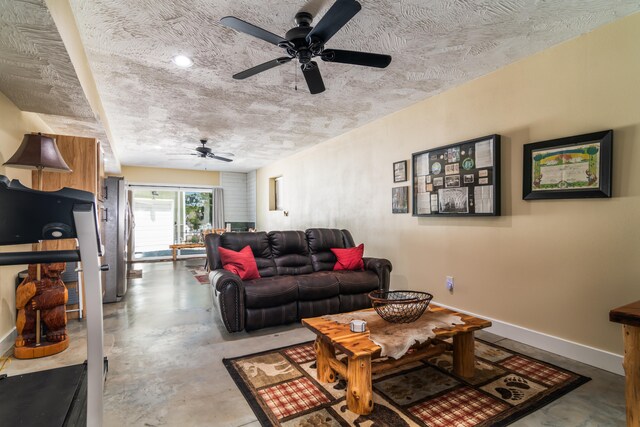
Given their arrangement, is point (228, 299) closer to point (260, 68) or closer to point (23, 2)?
point (260, 68)

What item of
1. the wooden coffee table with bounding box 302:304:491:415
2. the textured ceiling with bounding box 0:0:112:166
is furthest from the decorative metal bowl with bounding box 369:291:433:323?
the textured ceiling with bounding box 0:0:112:166

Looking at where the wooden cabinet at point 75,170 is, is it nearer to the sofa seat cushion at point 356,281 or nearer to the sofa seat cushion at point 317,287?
the sofa seat cushion at point 317,287

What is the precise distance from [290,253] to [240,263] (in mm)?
732

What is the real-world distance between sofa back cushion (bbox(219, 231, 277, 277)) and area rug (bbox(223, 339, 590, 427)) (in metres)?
1.25

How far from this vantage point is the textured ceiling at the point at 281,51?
2109mm

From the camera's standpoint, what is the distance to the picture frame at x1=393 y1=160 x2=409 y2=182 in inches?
158

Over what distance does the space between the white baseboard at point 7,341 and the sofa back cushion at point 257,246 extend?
193 centimetres

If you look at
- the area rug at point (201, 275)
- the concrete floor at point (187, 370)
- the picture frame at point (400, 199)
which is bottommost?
the area rug at point (201, 275)

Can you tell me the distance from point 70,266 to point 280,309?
2.42 m

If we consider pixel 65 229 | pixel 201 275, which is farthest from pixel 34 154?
pixel 201 275

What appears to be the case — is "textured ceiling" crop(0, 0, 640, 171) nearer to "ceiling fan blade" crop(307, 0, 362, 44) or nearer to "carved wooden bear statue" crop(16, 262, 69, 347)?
"ceiling fan blade" crop(307, 0, 362, 44)

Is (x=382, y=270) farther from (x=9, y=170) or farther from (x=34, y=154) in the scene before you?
(x=9, y=170)

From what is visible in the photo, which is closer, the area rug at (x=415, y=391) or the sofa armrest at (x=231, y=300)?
the area rug at (x=415, y=391)

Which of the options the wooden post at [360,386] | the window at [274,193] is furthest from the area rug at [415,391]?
the window at [274,193]
